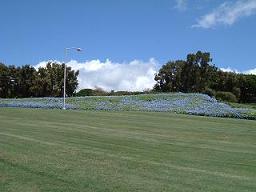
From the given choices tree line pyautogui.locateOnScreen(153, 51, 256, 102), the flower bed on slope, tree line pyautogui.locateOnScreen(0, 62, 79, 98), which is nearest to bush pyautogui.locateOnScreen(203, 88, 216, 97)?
tree line pyautogui.locateOnScreen(153, 51, 256, 102)

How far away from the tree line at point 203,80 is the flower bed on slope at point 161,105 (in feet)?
58.1

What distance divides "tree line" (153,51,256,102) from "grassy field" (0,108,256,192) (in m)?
40.3

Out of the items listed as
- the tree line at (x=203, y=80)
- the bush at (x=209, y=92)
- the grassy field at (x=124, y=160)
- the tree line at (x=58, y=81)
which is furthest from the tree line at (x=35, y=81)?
the grassy field at (x=124, y=160)

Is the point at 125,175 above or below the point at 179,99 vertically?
below

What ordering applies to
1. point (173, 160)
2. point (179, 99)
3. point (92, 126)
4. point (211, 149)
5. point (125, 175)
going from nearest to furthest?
point (125, 175)
point (173, 160)
point (211, 149)
point (92, 126)
point (179, 99)

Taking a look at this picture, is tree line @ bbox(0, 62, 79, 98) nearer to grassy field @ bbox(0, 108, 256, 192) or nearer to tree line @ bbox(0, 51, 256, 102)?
tree line @ bbox(0, 51, 256, 102)

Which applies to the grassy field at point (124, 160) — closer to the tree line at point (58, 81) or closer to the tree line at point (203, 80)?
the tree line at point (203, 80)

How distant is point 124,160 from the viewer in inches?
492

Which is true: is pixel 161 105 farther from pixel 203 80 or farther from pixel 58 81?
pixel 58 81

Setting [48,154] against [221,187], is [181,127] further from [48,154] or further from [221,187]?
[221,187]

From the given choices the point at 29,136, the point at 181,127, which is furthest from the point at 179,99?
the point at 29,136

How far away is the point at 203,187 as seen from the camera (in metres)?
9.65

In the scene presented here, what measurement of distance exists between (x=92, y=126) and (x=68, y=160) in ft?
31.8

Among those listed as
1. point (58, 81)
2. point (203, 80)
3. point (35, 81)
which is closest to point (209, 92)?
point (203, 80)
